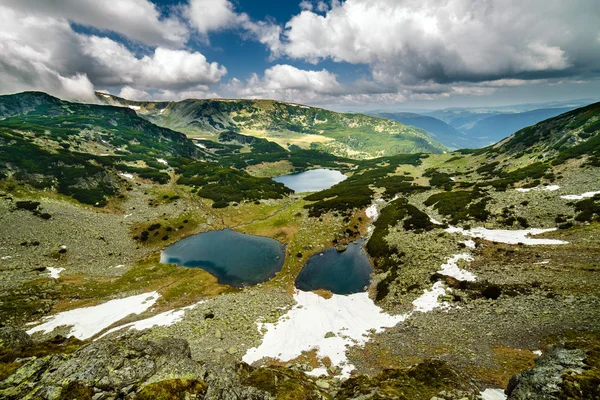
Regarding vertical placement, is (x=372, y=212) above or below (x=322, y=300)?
above

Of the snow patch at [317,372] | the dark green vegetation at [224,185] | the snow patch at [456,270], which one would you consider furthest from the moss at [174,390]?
the dark green vegetation at [224,185]

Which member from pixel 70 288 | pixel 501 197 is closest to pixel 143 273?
pixel 70 288

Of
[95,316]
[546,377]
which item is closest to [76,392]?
[546,377]

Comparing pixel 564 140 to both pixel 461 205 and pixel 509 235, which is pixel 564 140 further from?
pixel 509 235

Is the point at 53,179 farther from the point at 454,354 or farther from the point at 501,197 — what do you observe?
the point at 501,197

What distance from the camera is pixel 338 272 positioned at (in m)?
62.4

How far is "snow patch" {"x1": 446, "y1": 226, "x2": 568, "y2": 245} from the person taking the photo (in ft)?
155

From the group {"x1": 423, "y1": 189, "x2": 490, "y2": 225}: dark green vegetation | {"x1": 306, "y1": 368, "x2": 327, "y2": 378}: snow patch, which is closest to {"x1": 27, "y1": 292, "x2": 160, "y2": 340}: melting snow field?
{"x1": 306, "y1": 368, "x2": 327, "y2": 378}: snow patch

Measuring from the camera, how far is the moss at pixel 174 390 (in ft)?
51.2

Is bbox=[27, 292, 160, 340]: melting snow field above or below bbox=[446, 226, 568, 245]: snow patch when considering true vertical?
below

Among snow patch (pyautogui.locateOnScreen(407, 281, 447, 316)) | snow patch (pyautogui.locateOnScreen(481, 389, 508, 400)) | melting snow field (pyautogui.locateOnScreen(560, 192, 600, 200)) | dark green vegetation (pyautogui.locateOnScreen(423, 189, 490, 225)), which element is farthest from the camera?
dark green vegetation (pyautogui.locateOnScreen(423, 189, 490, 225))

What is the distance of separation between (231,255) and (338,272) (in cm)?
3130

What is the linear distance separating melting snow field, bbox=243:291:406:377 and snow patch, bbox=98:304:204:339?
14499 mm

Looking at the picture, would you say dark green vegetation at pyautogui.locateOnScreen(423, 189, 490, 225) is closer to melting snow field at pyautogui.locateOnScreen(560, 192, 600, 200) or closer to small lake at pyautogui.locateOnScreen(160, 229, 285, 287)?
melting snow field at pyautogui.locateOnScreen(560, 192, 600, 200)
